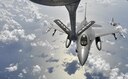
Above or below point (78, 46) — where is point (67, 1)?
above

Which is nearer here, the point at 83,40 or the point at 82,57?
the point at 83,40

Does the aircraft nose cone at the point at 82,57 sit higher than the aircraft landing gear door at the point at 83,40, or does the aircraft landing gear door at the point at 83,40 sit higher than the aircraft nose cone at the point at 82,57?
the aircraft landing gear door at the point at 83,40

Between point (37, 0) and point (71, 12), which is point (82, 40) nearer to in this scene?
point (71, 12)

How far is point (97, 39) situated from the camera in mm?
76938

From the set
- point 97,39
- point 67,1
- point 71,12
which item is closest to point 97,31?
point 97,39

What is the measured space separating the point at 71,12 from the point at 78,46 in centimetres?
2982

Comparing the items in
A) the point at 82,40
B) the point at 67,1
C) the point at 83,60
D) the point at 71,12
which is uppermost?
the point at 67,1

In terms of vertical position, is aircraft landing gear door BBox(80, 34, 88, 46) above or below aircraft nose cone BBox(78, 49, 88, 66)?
above

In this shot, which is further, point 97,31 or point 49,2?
point 97,31

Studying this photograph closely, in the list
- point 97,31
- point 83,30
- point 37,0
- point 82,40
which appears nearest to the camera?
Answer: point 37,0

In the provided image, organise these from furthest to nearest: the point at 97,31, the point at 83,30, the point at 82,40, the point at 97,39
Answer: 1. the point at 97,31
2. the point at 97,39
3. the point at 83,30
4. the point at 82,40

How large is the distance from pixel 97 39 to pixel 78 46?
13.7 m

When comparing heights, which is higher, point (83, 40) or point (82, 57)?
point (83, 40)

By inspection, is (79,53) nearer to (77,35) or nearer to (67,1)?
(77,35)
